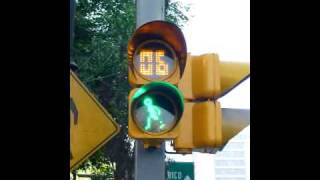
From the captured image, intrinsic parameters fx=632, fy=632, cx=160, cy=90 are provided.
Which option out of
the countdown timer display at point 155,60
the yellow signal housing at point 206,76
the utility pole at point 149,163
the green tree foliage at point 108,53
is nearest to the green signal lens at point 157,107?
the countdown timer display at point 155,60

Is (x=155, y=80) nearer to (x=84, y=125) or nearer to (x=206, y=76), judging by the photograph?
(x=206, y=76)

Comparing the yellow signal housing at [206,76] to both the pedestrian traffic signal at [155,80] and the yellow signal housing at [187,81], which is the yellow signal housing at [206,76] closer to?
the yellow signal housing at [187,81]

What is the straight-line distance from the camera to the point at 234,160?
11719 centimetres

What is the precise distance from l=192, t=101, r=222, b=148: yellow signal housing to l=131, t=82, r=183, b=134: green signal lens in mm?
324

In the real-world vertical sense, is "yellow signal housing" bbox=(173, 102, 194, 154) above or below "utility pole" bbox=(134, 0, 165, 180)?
above

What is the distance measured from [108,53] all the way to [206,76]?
800 cm

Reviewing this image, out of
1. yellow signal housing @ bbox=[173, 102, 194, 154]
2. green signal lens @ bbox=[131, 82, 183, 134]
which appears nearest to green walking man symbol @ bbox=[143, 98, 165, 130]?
green signal lens @ bbox=[131, 82, 183, 134]

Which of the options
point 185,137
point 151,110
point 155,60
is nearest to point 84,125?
Answer: point 151,110

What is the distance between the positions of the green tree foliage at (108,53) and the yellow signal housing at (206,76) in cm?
737

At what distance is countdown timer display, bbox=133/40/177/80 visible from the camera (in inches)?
164

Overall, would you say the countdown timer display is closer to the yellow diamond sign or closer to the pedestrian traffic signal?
the pedestrian traffic signal
